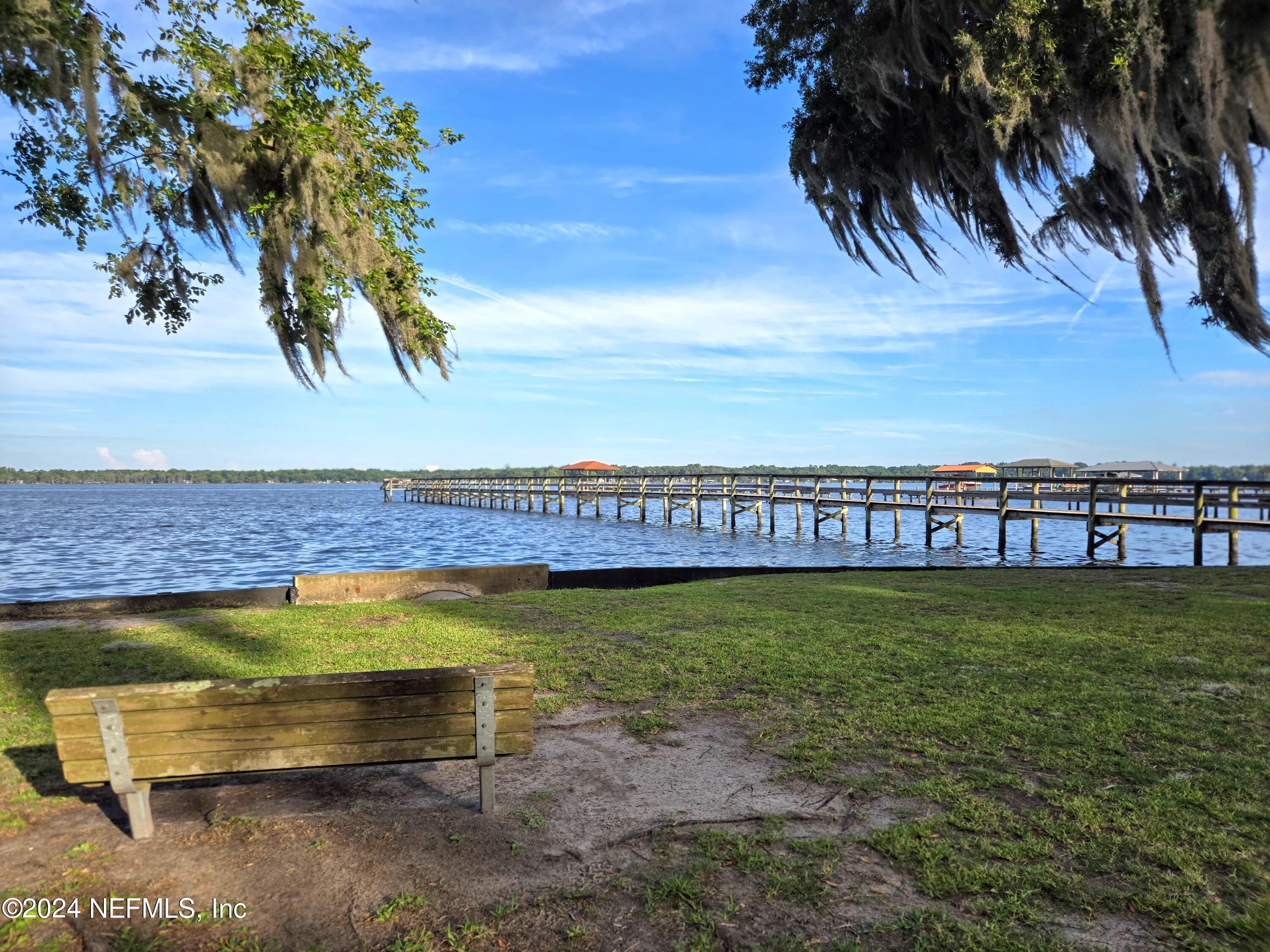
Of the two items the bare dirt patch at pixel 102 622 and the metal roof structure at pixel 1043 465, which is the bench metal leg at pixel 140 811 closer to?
the bare dirt patch at pixel 102 622

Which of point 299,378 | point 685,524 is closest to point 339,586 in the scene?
point 299,378

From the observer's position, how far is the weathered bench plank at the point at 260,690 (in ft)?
9.55

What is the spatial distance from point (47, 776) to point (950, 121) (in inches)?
303

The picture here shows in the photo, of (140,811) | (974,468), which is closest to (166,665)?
(140,811)

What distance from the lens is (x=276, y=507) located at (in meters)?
79.4

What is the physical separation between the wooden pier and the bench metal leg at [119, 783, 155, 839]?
14734mm

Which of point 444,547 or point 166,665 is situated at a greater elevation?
point 166,665

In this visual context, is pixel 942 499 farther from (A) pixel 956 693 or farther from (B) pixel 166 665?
(B) pixel 166 665

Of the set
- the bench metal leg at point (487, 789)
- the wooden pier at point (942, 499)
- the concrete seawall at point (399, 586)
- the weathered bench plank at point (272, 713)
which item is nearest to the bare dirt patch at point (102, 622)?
the concrete seawall at point (399, 586)

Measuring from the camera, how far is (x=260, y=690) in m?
3.02

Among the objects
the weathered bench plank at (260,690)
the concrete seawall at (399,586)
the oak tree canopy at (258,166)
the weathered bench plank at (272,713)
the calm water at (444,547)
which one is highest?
the oak tree canopy at (258,166)

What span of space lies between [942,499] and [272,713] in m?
58.1

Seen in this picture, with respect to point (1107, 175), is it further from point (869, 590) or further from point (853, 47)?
point (869, 590)

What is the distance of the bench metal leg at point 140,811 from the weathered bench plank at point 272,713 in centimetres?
27
